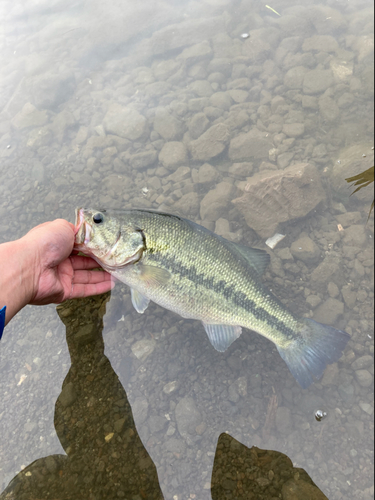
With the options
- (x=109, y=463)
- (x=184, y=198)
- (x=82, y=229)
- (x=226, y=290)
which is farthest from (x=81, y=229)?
(x=109, y=463)

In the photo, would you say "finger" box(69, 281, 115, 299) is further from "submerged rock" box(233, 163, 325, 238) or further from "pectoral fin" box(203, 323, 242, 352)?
"submerged rock" box(233, 163, 325, 238)

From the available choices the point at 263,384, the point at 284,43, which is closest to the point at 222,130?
the point at 284,43

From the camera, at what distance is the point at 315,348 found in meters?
3.12

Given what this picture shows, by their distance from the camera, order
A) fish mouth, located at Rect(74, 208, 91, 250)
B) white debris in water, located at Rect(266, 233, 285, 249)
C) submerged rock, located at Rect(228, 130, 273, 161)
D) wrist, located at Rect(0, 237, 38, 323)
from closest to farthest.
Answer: wrist, located at Rect(0, 237, 38, 323)
fish mouth, located at Rect(74, 208, 91, 250)
white debris in water, located at Rect(266, 233, 285, 249)
submerged rock, located at Rect(228, 130, 273, 161)

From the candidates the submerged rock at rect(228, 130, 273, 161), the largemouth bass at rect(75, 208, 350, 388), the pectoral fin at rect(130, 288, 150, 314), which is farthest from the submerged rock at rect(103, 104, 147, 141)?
the pectoral fin at rect(130, 288, 150, 314)

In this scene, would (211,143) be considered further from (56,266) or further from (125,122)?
(56,266)

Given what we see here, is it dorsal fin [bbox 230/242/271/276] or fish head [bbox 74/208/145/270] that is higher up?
fish head [bbox 74/208/145/270]

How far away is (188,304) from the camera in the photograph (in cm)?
316

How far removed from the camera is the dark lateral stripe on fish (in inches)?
120

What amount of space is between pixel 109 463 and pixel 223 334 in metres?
1.60

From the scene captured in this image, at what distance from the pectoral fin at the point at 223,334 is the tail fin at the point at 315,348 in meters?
0.57

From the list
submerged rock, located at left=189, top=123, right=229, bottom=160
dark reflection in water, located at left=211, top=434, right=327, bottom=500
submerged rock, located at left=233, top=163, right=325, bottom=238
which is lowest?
dark reflection in water, located at left=211, top=434, right=327, bottom=500

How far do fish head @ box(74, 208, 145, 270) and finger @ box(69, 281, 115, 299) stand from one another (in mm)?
458

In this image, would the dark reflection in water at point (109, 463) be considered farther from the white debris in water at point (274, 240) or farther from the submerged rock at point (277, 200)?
the submerged rock at point (277, 200)
